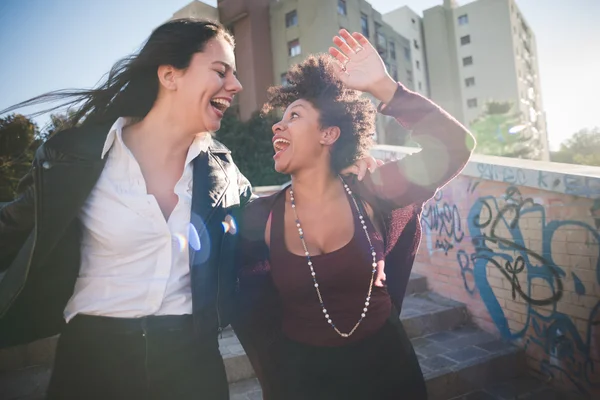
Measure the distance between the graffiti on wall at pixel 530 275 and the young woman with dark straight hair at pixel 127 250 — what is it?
289 cm

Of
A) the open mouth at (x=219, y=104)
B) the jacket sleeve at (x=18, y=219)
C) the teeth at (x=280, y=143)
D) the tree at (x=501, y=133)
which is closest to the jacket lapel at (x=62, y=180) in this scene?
the jacket sleeve at (x=18, y=219)

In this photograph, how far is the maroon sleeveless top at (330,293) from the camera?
6.21 feet

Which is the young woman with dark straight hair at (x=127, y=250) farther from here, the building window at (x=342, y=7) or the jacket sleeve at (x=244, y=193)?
the building window at (x=342, y=7)

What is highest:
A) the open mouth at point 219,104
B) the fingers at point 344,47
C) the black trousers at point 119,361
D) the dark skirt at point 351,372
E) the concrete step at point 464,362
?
the fingers at point 344,47

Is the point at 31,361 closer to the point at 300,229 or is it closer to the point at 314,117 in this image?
the point at 300,229

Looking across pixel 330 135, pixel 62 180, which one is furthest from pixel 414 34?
pixel 62 180

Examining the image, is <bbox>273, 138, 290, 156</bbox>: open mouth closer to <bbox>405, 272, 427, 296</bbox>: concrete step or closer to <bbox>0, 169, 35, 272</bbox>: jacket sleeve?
<bbox>0, 169, 35, 272</bbox>: jacket sleeve

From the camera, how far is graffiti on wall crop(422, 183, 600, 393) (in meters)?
2.88

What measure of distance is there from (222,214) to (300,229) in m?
0.52

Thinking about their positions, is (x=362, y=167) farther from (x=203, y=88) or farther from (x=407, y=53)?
(x=407, y=53)

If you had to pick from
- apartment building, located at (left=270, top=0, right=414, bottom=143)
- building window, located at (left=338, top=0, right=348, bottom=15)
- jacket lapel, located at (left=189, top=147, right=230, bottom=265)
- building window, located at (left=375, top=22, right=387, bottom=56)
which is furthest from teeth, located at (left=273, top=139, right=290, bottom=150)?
building window, located at (left=375, top=22, right=387, bottom=56)

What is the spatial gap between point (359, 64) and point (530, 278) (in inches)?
108

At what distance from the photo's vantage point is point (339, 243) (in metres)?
2.04

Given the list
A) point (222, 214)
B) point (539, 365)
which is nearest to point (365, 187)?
point (222, 214)
